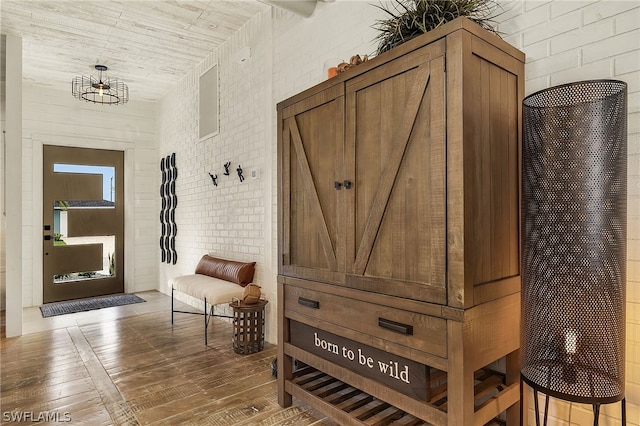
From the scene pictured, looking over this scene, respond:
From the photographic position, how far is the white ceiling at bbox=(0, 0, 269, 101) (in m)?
3.80

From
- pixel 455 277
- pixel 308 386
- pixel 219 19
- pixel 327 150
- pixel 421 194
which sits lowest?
pixel 308 386

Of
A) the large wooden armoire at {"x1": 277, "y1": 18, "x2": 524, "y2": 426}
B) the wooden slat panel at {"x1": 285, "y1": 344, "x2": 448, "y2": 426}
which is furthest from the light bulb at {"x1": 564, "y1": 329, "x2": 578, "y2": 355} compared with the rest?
the wooden slat panel at {"x1": 285, "y1": 344, "x2": 448, "y2": 426}

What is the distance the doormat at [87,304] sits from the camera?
17.0 feet

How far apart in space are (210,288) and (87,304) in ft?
9.98

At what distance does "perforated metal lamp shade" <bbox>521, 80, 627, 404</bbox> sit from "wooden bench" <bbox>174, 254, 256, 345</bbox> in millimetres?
2810

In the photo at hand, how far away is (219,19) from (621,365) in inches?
175

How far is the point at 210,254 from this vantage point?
490 centimetres

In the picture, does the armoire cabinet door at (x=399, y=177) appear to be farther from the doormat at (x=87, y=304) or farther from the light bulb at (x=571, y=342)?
the doormat at (x=87, y=304)

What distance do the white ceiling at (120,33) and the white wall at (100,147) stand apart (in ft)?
1.55

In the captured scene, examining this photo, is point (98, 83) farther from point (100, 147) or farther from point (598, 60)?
point (598, 60)

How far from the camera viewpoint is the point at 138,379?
291 centimetres

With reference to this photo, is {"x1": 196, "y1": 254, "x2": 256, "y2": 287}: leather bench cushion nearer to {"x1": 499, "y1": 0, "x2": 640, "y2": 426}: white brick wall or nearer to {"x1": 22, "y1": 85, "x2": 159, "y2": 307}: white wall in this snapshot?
{"x1": 22, "y1": 85, "x2": 159, "y2": 307}: white wall

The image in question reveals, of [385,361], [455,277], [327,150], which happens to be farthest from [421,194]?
[385,361]

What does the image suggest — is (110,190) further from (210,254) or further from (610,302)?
(610,302)
